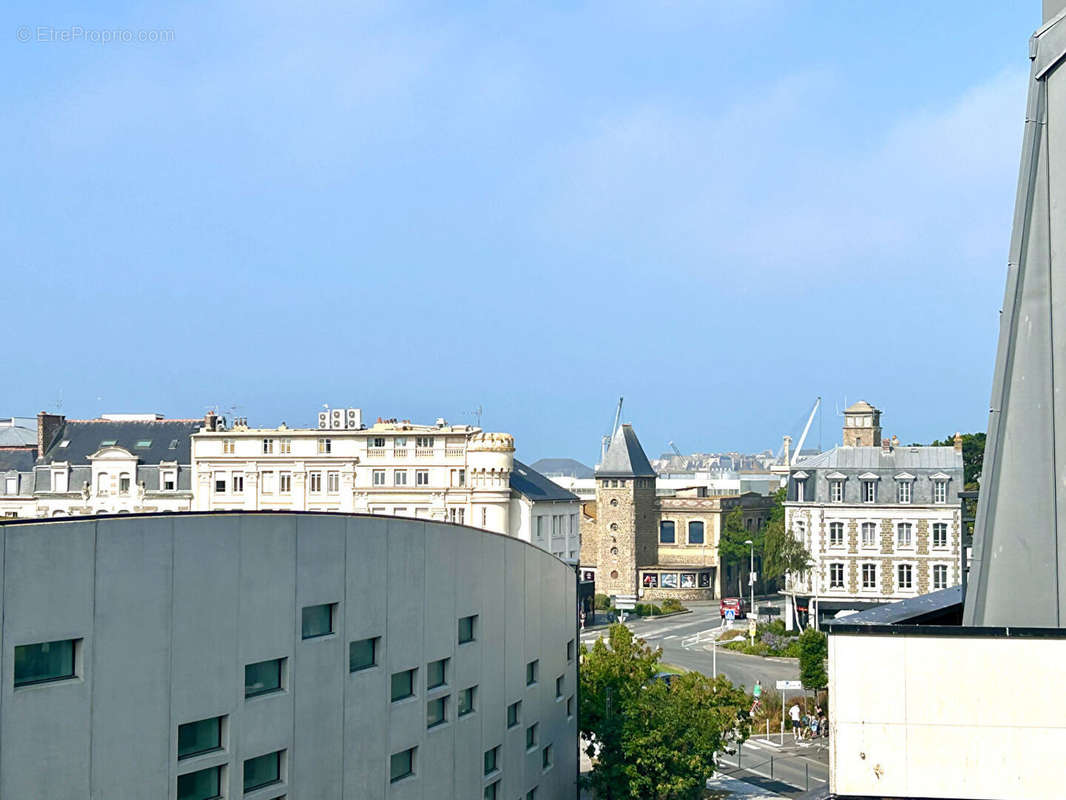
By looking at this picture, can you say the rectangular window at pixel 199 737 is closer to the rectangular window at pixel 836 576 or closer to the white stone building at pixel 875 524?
the white stone building at pixel 875 524

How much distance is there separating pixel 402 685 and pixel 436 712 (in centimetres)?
180

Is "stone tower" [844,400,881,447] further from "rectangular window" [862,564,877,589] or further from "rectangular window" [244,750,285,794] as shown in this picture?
"rectangular window" [244,750,285,794]

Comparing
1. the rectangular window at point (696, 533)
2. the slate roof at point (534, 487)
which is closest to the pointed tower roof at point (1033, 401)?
the slate roof at point (534, 487)

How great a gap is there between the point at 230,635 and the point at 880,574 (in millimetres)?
65507

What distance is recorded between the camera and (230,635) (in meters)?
22.8

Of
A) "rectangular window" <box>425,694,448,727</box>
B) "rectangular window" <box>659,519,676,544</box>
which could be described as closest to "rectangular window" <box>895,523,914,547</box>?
"rectangular window" <box>659,519,676,544</box>

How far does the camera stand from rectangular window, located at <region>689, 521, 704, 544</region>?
118250 mm

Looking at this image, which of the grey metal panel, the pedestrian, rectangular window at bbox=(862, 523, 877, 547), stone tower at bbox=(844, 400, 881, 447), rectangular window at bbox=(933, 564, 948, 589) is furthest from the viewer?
stone tower at bbox=(844, 400, 881, 447)

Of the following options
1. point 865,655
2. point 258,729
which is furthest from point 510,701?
point 865,655

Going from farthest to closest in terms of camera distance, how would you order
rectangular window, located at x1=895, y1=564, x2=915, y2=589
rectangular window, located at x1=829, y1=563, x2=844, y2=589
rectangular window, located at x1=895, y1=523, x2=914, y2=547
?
rectangular window, located at x1=829, y1=563, x2=844, y2=589 < rectangular window, located at x1=895, y1=523, x2=914, y2=547 < rectangular window, located at x1=895, y1=564, x2=915, y2=589

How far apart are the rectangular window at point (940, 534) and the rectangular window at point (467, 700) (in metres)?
56.1

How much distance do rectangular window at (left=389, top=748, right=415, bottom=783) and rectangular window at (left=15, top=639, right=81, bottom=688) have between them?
9.38 meters

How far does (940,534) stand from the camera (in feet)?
268

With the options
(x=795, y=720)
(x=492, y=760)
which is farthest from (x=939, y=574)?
(x=492, y=760)
